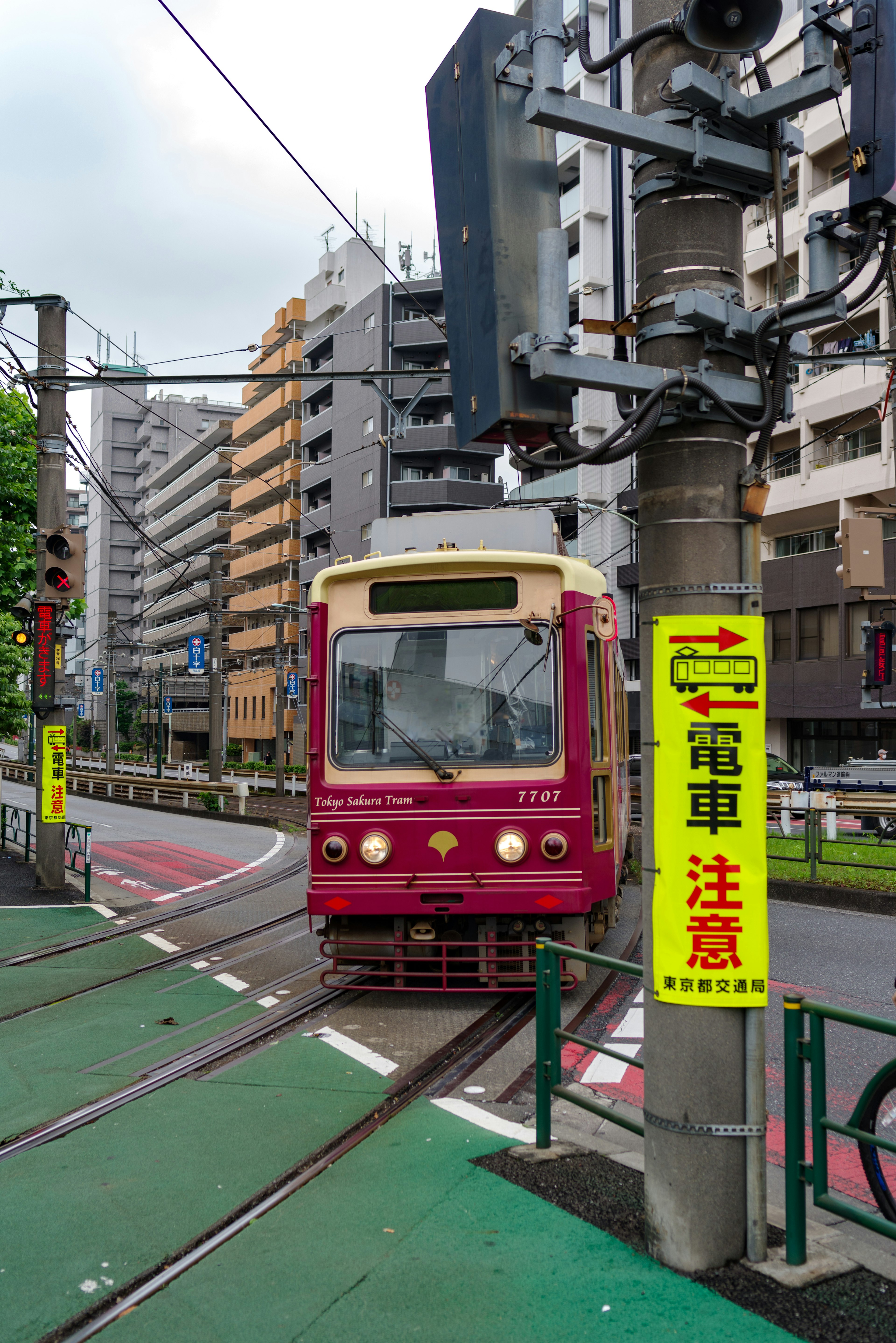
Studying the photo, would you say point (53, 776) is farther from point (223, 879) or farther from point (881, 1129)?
point (881, 1129)

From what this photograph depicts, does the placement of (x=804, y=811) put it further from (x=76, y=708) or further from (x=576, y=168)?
(x=76, y=708)

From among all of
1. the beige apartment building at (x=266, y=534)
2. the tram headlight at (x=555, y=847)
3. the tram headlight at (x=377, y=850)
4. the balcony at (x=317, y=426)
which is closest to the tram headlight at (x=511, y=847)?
the tram headlight at (x=555, y=847)

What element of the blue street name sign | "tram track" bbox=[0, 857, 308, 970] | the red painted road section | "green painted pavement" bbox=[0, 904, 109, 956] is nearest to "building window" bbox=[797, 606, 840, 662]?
the red painted road section

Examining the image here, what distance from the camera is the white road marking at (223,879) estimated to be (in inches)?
576

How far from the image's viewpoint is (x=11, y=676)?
20828 millimetres

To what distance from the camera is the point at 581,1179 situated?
14.8ft

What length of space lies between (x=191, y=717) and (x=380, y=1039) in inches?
2861

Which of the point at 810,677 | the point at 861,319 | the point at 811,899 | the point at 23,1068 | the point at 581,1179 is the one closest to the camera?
the point at 581,1179

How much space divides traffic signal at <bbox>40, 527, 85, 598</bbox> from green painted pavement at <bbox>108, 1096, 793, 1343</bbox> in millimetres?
11160

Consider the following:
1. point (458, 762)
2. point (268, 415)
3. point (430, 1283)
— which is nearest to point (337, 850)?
point (458, 762)

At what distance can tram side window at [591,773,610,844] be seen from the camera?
7.80 m

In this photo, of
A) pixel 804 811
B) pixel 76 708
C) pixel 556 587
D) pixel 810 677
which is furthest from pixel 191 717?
pixel 556 587

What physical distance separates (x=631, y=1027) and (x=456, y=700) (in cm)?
250

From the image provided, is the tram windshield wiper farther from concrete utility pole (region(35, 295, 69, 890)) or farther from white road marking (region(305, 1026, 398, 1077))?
concrete utility pole (region(35, 295, 69, 890))
